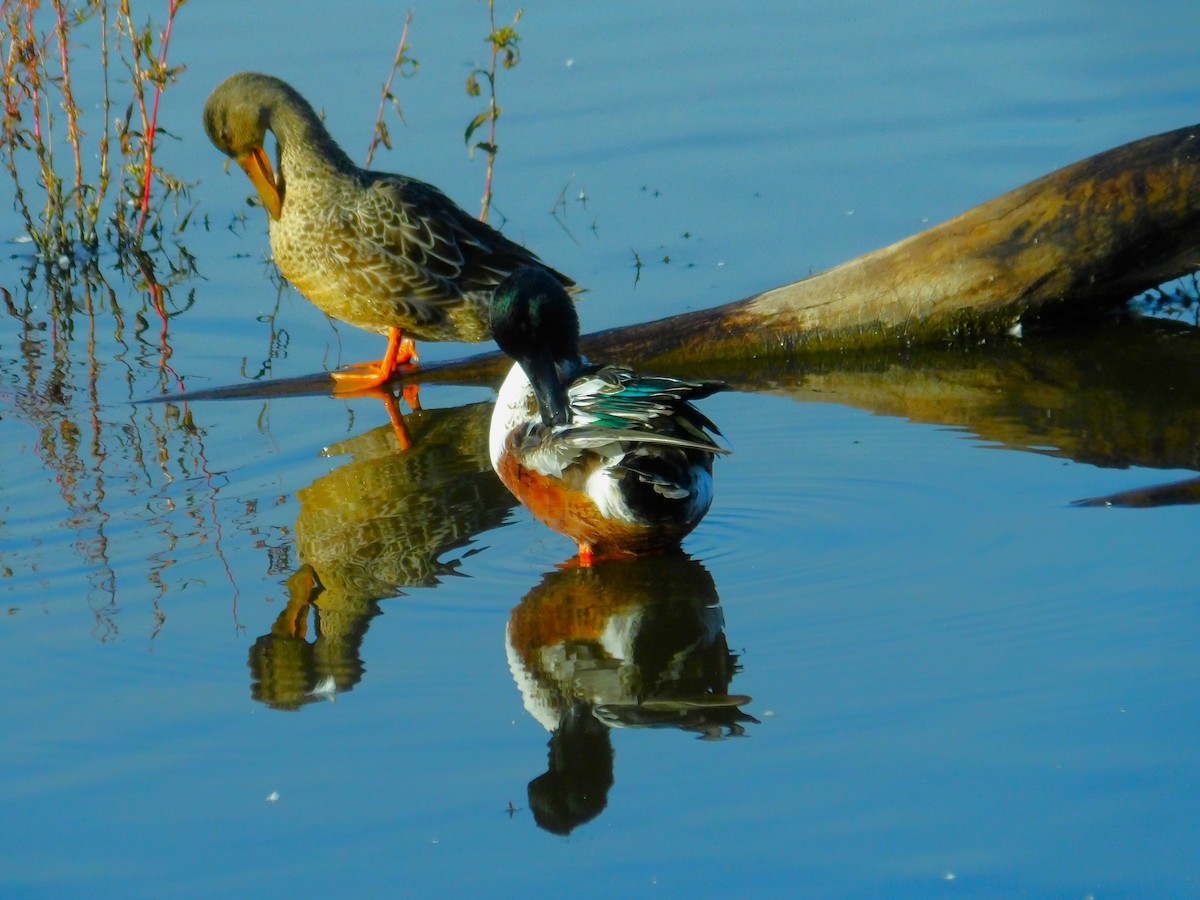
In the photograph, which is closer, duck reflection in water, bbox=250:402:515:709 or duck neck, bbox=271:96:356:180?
duck reflection in water, bbox=250:402:515:709

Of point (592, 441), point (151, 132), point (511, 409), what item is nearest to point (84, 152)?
point (151, 132)

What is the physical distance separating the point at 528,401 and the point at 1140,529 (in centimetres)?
185

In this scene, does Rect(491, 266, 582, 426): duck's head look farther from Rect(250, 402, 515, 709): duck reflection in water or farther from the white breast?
Rect(250, 402, 515, 709): duck reflection in water

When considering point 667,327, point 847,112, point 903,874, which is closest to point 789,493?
point 667,327

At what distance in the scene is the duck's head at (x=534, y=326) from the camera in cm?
479

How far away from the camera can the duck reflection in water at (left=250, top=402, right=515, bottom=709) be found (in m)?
4.26

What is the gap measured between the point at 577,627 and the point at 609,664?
0.85 feet

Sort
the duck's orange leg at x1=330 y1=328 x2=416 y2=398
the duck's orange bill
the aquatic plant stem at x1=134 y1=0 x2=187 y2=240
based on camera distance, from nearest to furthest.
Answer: the duck's orange leg at x1=330 y1=328 x2=416 y2=398 < the duck's orange bill < the aquatic plant stem at x1=134 y1=0 x2=187 y2=240

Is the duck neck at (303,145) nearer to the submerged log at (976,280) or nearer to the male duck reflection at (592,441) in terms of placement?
the submerged log at (976,280)

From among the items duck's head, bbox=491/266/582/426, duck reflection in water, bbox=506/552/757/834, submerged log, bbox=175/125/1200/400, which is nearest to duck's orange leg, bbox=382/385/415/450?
submerged log, bbox=175/125/1200/400

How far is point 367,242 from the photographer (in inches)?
268

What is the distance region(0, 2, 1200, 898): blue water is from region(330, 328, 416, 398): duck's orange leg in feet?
0.48

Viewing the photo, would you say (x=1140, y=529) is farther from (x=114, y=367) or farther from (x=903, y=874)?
(x=114, y=367)

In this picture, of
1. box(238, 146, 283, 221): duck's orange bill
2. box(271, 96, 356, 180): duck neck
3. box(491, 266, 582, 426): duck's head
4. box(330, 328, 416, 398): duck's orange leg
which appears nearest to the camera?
box(491, 266, 582, 426): duck's head
